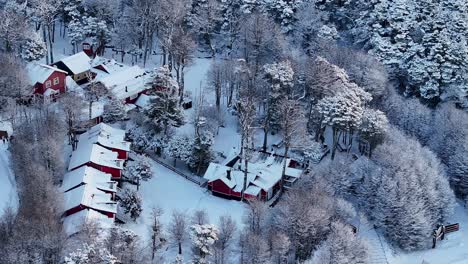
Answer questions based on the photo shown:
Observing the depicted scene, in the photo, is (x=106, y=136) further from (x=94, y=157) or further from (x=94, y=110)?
(x=94, y=110)

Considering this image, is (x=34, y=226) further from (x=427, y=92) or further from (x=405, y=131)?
(x=427, y=92)

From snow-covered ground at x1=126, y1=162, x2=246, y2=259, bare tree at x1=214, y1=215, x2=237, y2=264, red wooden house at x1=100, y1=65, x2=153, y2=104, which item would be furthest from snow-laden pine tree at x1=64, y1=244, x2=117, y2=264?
red wooden house at x1=100, y1=65, x2=153, y2=104

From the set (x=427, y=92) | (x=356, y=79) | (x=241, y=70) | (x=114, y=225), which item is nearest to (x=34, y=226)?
(x=114, y=225)

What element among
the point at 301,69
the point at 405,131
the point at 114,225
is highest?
the point at 301,69

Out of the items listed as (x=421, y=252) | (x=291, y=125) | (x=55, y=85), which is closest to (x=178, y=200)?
(x=291, y=125)

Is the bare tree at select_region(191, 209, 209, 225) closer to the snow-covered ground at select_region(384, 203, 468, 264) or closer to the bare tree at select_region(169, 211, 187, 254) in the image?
the bare tree at select_region(169, 211, 187, 254)

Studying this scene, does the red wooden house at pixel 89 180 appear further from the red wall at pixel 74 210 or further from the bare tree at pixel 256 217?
the bare tree at pixel 256 217
